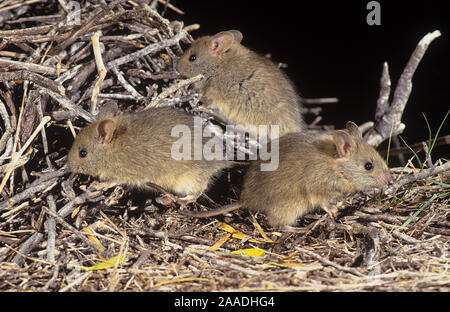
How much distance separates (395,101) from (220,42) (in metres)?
1.75

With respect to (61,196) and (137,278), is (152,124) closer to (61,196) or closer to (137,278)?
(61,196)

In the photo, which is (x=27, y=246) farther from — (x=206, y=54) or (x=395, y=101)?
(x=395, y=101)

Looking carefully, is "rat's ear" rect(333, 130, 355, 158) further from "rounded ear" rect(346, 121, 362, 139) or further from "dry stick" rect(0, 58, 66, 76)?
"dry stick" rect(0, 58, 66, 76)

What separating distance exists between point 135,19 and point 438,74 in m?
3.26

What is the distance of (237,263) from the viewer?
338cm

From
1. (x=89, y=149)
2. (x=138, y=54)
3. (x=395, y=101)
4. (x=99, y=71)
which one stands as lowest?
(x=89, y=149)

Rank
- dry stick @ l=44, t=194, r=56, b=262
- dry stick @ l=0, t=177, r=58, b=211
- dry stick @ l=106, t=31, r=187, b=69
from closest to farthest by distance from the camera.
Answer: dry stick @ l=44, t=194, r=56, b=262 < dry stick @ l=0, t=177, r=58, b=211 < dry stick @ l=106, t=31, r=187, b=69

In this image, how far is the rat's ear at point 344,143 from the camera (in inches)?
149

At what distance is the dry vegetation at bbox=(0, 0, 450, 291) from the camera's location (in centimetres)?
320

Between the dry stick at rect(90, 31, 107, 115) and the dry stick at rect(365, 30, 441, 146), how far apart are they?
261 cm

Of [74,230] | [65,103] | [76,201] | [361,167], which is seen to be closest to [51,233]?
[74,230]

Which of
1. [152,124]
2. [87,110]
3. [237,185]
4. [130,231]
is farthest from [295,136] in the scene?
[87,110]

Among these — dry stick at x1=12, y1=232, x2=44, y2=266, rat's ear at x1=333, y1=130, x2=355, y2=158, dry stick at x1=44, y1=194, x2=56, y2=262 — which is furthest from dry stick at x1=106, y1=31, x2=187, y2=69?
rat's ear at x1=333, y1=130, x2=355, y2=158

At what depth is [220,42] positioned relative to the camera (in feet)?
16.4
